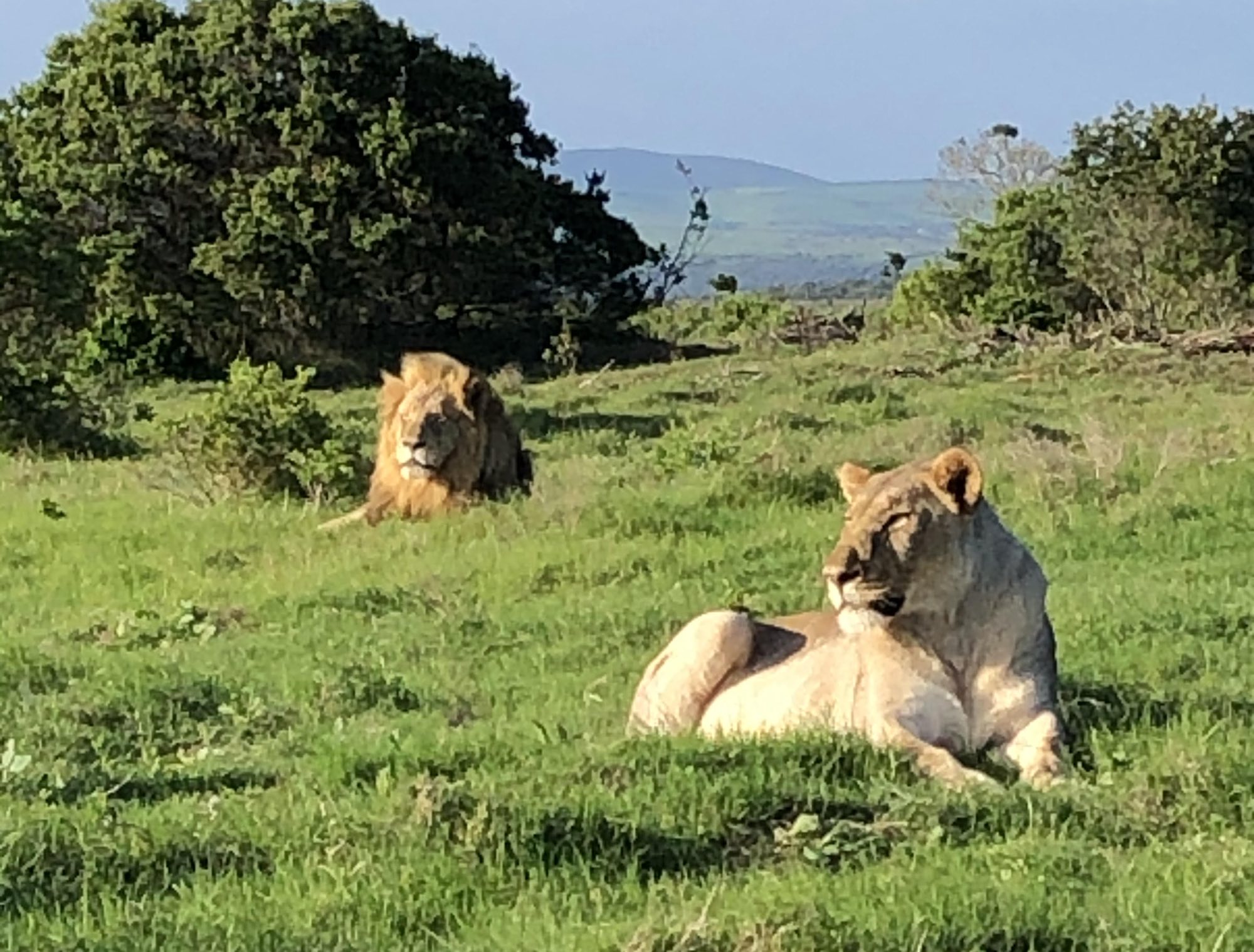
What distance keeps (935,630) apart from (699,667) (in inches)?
32.9

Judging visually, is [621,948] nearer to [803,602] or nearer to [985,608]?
[985,608]

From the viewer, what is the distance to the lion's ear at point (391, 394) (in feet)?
43.3

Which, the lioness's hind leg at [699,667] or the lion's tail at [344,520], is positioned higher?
the lioness's hind leg at [699,667]

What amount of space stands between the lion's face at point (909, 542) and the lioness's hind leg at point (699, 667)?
65 centimetres

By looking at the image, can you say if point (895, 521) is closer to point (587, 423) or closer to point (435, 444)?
point (435, 444)

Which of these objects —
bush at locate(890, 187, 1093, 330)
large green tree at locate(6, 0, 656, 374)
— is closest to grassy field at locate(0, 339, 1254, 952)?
large green tree at locate(6, 0, 656, 374)

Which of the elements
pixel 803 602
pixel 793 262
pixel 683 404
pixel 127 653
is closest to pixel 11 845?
pixel 127 653

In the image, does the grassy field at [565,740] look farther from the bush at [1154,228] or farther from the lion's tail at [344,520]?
the bush at [1154,228]

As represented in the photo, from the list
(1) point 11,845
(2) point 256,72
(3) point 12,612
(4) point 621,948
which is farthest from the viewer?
(2) point 256,72

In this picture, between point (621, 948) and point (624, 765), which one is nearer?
point (621, 948)

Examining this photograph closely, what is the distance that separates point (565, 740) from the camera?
6.52 meters

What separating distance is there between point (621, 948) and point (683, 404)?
18464 mm

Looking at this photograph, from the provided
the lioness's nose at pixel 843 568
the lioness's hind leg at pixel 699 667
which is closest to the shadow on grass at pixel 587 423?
the lioness's hind leg at pixel 699 667

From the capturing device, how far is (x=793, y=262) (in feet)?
637
